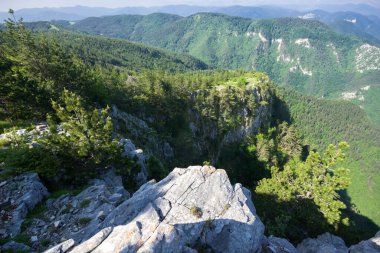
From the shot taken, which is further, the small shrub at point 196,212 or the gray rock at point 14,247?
the small shrub at point 196,212

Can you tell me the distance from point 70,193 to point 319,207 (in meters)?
32.0

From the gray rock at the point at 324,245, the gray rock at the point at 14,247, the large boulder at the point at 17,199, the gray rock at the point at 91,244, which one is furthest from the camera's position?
the gray rock at the point at 324,245

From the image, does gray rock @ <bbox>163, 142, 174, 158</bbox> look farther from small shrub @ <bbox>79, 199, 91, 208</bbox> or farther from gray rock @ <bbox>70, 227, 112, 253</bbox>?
gray rock @ <bbox>70, 227, 112, 253</bbox>

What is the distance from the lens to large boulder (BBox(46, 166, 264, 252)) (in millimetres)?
12148

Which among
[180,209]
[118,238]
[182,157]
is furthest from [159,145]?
[118,238]

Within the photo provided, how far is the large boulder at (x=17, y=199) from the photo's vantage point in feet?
52.5

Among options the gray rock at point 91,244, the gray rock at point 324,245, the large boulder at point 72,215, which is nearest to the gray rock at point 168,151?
the gray rock at point 324,245

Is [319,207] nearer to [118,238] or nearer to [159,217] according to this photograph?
[159,217]

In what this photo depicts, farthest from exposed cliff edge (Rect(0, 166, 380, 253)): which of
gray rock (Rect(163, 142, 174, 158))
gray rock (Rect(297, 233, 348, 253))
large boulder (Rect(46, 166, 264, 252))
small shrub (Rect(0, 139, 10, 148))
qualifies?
gray rock (Rect(163, 142, 174, 158))

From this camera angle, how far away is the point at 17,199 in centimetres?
1784

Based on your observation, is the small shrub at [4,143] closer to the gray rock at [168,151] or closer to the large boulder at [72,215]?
the large boulder at [72,215]

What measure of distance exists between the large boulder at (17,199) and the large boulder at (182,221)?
4948 mm

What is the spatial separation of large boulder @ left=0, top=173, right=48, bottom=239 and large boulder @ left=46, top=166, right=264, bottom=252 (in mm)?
4948

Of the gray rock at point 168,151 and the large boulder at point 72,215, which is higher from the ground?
the large boulder at point 72,215
